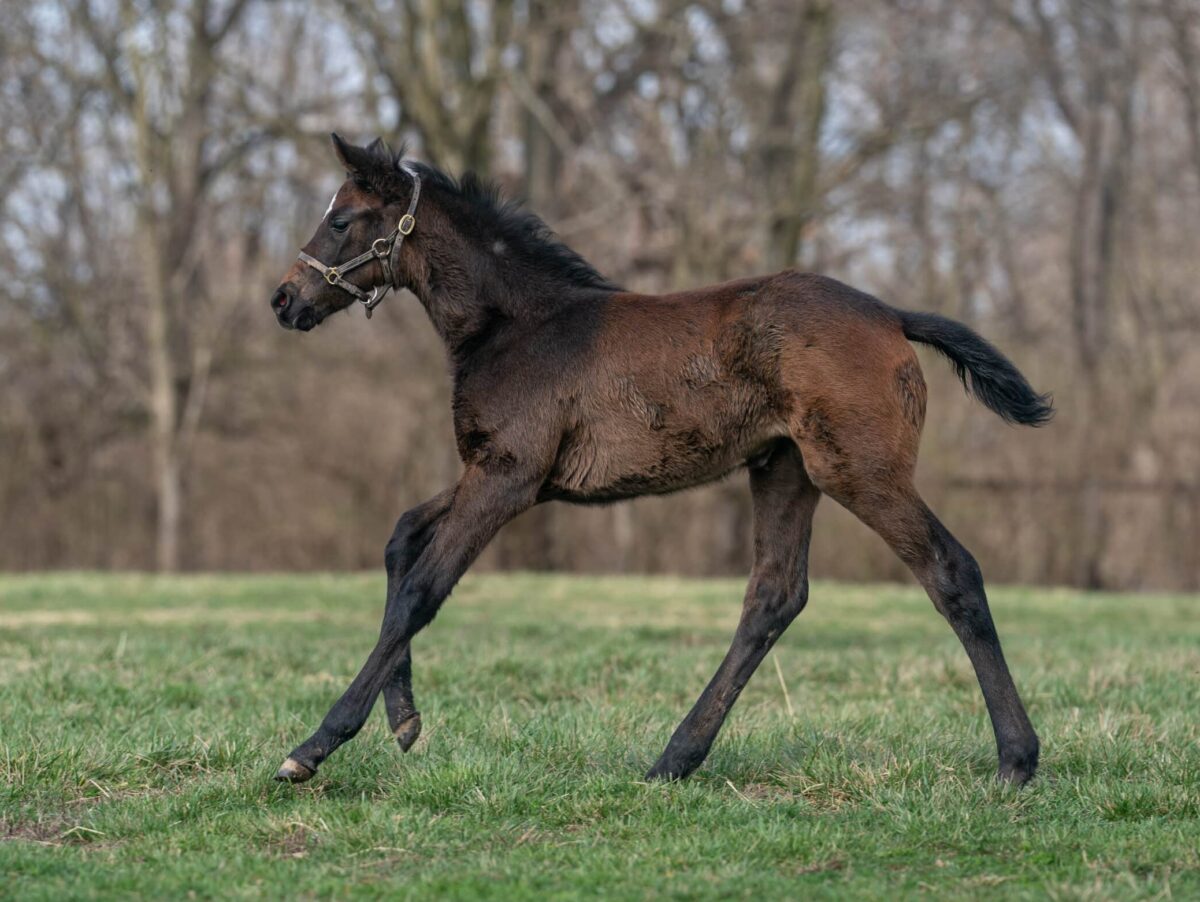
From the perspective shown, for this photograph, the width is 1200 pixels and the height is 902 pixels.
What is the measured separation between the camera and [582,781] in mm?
5160

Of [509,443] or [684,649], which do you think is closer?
[509,443]

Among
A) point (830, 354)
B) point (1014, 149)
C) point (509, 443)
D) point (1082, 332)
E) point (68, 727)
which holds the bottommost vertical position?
point (68, 727)

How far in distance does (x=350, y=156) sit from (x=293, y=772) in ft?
8.23

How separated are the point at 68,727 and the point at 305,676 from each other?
6.67 feet

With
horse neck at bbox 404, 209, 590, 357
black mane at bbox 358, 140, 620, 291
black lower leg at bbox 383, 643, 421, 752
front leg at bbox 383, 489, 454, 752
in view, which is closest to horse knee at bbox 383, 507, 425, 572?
front leg at bbox 383, 489, 454, 752

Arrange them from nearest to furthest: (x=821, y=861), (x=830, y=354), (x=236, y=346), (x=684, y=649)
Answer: (x=821, y=861)
(x=830, y=354)
(x=684, y=649)
(x=236, y=346)

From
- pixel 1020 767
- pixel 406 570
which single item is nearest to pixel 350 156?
pixel 406 570

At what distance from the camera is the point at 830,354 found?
5426 millimetres

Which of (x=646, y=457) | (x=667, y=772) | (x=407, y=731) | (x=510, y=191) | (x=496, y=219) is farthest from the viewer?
(x=510, y=191)

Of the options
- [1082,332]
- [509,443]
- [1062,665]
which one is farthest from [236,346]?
[509,443]

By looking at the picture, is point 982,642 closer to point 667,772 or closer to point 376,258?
point 667,772

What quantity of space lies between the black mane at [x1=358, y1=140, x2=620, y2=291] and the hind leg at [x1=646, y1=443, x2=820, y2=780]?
112 cm

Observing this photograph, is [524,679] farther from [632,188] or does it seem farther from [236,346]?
[236,346]

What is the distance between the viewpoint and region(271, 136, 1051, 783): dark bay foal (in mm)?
5367
